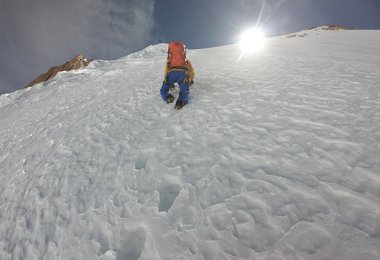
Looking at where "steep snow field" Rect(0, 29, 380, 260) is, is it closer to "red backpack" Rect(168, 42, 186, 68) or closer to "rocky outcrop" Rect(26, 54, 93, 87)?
"red backpack" Rect(168, 42, 186, 68)

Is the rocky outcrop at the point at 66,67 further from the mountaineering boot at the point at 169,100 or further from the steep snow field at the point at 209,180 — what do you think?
the mountaineering boot at the point at 169,100

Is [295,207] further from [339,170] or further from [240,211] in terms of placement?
[339,170]

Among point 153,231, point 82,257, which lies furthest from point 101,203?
point 153,231

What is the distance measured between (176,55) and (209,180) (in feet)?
14.6

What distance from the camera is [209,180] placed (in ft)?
12.8

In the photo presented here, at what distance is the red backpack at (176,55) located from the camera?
23.4ft

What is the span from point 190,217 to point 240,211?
0.68 m

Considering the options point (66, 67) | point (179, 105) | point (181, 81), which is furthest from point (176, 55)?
point (66, 67)

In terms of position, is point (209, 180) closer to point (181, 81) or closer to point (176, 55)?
point (181, 81)

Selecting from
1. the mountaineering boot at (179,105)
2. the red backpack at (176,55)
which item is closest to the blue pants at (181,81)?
the mountaineering boot at (179,105)

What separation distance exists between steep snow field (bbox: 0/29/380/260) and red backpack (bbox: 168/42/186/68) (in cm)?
119

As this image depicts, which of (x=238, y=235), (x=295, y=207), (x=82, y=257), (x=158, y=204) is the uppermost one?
(x=295, y=207)

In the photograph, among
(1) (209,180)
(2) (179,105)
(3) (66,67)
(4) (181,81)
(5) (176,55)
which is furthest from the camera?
(3) (66,67)

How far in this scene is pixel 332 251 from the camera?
2.62 meters
